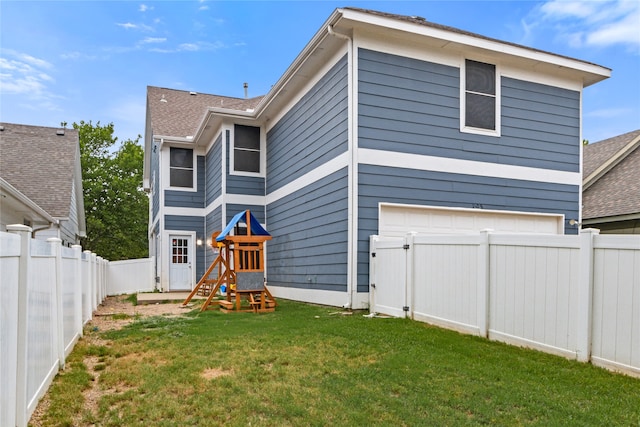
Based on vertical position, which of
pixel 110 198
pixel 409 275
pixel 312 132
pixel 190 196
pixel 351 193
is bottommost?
pixel 409 275

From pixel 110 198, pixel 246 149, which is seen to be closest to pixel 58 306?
pixel 246 149

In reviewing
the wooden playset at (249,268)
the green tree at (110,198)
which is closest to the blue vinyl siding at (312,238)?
the wooden playset at (249,268)

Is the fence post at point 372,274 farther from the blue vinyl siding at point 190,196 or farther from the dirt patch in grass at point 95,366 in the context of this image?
the blue vinyl siding at point 190,196

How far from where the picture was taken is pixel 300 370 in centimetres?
406

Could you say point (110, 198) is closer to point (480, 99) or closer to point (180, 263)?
point (180, 263)

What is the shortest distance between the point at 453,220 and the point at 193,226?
32.0ft

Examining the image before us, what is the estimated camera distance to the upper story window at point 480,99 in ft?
29.3

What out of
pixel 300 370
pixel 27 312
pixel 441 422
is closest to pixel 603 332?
pixel 441 422

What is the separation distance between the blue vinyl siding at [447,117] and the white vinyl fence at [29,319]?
5346mm

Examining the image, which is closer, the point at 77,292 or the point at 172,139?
the point at 77,292

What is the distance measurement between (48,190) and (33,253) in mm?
11291

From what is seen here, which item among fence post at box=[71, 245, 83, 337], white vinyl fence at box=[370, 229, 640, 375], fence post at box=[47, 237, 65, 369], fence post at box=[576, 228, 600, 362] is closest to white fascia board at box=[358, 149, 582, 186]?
white vinyl fence at box=[370, 229, 640, 375]

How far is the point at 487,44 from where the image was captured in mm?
8695

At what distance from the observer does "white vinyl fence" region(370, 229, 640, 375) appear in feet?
12.4
